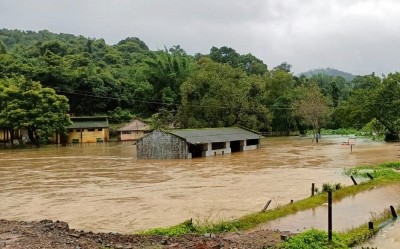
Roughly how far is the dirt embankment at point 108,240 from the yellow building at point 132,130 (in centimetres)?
4630

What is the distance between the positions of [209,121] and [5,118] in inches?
869

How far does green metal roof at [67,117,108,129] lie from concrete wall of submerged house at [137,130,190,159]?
21.4 meters

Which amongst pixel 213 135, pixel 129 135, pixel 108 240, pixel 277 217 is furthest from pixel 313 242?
pixel 129 135

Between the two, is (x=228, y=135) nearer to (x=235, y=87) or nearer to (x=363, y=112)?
(x=235, y=87)

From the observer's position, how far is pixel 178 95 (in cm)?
6538

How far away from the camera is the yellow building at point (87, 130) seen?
55.2 m

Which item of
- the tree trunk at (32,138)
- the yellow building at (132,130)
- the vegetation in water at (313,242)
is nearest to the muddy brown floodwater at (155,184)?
the vegetation in water at (313,242)

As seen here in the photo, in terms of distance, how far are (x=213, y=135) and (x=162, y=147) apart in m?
5.21

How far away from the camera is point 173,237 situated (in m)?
10.3

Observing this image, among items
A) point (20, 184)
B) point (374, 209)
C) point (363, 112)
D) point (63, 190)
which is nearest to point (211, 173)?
point (63, 190)

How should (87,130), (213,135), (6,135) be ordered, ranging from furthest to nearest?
(87,130) < (6,135) < (213,135)

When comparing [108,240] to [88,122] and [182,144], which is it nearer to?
[182,144]

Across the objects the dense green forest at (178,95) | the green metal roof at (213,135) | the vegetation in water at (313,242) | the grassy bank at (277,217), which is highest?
the dense green forest at (178,95)

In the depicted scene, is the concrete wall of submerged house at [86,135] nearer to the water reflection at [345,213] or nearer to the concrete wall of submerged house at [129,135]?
the concrete wall of submerged house at [129,135]
